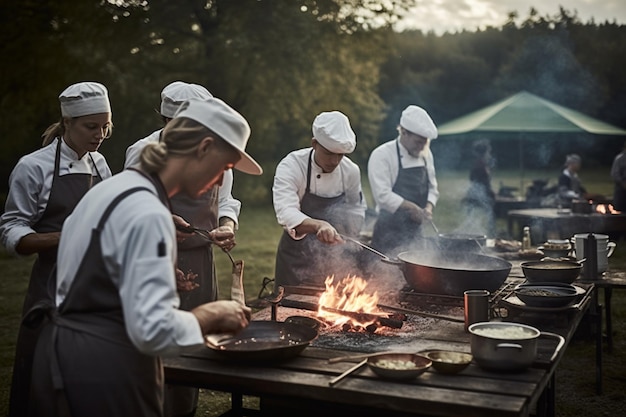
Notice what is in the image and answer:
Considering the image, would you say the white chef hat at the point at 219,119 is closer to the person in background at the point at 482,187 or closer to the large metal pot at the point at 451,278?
the large metal pot at the point at 451,278

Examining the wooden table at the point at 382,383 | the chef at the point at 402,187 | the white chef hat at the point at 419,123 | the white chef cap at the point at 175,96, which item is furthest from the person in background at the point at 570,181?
the wooden table at the point at 382,383

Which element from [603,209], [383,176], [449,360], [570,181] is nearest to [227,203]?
[449,360]

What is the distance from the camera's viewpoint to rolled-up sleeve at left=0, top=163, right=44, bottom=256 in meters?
3.45

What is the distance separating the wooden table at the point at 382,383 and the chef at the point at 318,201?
1.71m

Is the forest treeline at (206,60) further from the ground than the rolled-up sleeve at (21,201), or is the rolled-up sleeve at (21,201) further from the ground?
the forest treeline at (206,60)

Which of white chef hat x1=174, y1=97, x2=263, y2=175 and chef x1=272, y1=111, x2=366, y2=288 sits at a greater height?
white chef hat x1=174, y1=97, x2=263, y2=175

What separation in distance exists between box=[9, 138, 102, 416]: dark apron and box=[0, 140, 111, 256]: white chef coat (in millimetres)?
30

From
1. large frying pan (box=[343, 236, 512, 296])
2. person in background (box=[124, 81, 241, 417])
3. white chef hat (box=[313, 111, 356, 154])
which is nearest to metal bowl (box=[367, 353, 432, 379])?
large frying pan (box=[343, 236, 512, 296])

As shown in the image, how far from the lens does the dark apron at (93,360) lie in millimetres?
2186

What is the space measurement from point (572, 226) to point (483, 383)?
843 centimetres

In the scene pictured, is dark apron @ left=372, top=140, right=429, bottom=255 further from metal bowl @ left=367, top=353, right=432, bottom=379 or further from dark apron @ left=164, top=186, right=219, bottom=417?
metal bowl @ left=367, top=353, right=432, bottom=379

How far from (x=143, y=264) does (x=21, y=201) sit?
72.3 inches

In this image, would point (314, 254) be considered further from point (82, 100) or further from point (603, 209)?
point (603, 209)

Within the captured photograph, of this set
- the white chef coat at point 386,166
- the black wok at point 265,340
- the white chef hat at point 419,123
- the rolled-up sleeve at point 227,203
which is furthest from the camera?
the white chef coat at point 386,166
